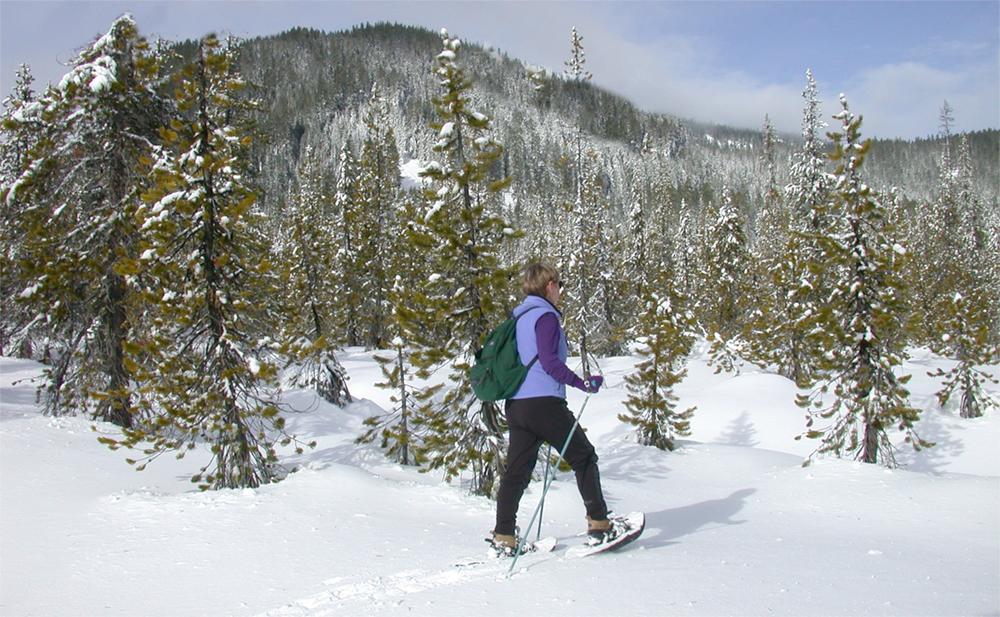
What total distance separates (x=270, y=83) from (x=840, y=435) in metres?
208

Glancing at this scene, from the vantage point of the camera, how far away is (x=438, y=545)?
6047 mm

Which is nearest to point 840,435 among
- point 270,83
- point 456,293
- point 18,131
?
point 456,293

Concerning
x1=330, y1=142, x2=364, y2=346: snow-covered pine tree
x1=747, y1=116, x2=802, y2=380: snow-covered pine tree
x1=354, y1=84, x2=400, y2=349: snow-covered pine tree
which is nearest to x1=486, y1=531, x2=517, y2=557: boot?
x1=747, y1=116, x2=802, y2=380: snow-covered pine tree

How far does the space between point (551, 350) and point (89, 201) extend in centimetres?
1121

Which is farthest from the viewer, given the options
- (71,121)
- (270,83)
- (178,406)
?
(270,83)

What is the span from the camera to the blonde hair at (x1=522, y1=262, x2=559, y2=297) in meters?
5.35

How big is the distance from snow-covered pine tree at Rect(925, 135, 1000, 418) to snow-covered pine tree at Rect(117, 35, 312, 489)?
24798 mm

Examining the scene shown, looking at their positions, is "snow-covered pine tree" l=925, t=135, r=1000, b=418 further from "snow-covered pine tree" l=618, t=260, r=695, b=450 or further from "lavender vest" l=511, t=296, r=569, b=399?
"lavender vest" l=511, t=296, r=569, b=399

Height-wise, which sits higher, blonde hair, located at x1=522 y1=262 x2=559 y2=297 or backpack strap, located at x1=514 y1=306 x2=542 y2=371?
blonde hair, located at x1=522 y1=262 x2=559 y2=297

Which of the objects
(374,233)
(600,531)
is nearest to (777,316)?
(374,233)

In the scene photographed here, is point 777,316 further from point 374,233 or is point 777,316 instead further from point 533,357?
point 533,357

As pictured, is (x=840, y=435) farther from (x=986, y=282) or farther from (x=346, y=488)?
(x=986, y=282)

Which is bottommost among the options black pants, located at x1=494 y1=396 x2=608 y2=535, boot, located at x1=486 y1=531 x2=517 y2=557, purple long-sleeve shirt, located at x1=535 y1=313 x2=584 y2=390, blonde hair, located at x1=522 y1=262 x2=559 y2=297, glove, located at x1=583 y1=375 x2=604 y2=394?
boot, located at x1=486 y1=531 x2=517 y2=557

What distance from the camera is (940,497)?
9.05 m
